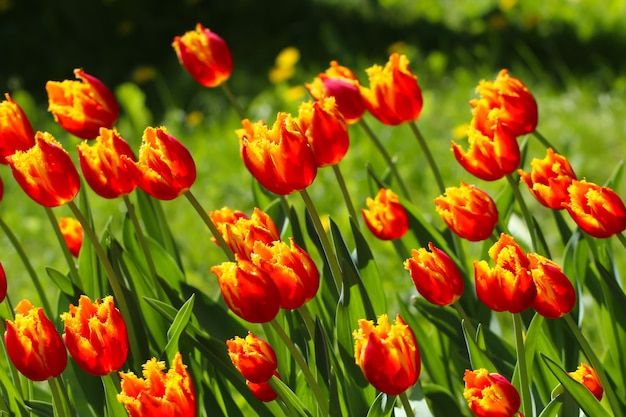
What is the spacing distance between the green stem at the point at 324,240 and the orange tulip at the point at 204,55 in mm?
457

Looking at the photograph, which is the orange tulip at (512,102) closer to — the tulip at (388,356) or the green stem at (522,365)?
the green stem at (522,365)

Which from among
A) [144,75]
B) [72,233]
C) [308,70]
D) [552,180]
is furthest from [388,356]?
[144,75]

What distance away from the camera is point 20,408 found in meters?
1.44

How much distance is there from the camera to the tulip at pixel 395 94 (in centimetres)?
158

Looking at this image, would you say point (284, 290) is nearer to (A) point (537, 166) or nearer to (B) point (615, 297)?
(A) point (537, 166)

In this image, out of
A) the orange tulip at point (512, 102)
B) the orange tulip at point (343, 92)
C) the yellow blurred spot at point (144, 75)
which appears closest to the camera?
Result: the orange tulip at point (512, 102)

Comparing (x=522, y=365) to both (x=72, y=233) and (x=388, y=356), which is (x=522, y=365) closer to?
(x=388, y=356)

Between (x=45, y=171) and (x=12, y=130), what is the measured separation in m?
0.17

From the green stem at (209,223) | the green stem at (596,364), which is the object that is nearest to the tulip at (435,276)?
the green stem at (596,364)

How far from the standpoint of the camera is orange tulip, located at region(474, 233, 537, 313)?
1201 mm

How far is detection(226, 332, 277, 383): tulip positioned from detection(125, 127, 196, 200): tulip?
224mm

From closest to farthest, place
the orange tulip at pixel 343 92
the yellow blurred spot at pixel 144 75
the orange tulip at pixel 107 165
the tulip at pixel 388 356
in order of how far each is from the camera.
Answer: the tulip at pixel 388 356 → the orange tulip at pixel 107 165 → the orange tulip at pixel 343 92 → the yellow blurred spot at pixel 144 75

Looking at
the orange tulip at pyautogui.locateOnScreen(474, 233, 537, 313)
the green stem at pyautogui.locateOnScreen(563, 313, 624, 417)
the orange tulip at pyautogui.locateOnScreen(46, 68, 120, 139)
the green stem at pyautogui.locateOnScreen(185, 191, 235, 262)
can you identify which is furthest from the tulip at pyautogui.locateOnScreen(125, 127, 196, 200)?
the green stem at pyautogui.locateOnScreen(563, 313, 624, 417)

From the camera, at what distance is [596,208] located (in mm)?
1311
